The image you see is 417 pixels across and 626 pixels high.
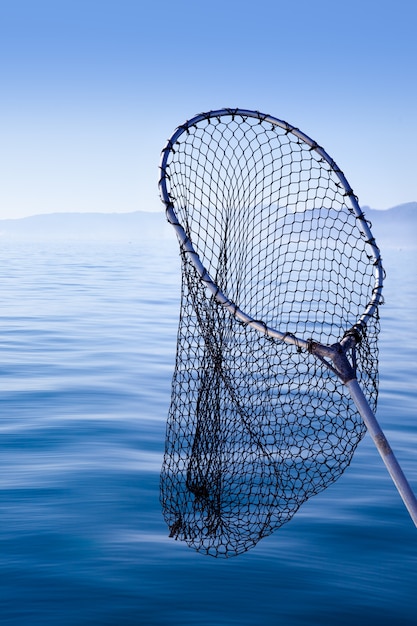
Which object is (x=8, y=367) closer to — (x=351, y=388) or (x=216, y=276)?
(x=216, y=276)

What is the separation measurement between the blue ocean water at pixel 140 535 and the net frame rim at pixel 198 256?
84.4 inches

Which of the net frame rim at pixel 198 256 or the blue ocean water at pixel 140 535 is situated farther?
the blue ocean water at pixel 140 535

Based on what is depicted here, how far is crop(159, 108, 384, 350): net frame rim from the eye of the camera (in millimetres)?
3996

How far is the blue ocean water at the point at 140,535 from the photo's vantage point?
203 inches

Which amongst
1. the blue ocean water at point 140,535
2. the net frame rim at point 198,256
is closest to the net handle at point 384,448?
the net frame rim at point 198,256

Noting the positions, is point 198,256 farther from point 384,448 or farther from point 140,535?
point 140,535

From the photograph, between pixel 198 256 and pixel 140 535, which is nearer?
pixel 198 256

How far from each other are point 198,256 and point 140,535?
2.97 meters

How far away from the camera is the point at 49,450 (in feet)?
26.7

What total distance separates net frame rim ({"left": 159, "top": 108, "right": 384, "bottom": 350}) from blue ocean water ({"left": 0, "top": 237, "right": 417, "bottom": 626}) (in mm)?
2144

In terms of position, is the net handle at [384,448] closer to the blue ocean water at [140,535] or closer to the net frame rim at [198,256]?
the net frame rim at [198,256]

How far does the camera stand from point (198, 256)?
13.5 ft

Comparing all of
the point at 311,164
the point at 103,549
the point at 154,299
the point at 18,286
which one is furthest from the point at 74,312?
the point at 311,164

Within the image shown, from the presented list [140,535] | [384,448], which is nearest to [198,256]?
[384,448]
